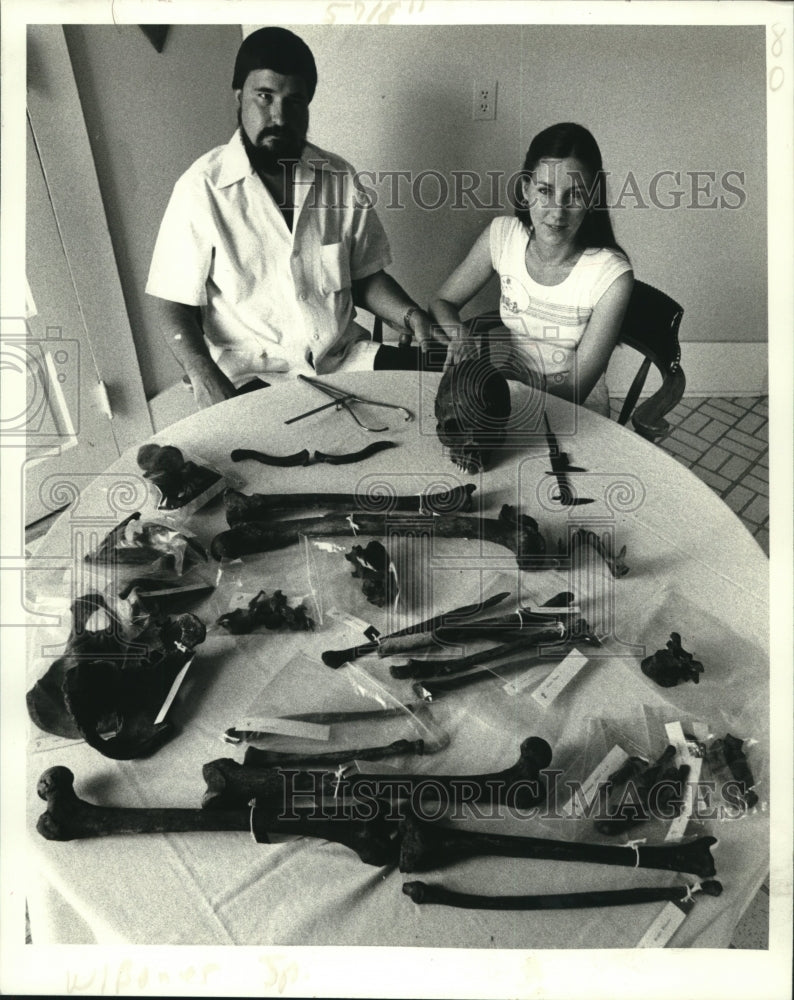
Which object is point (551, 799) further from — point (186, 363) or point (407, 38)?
point (407, 38)

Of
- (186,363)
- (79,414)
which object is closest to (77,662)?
(79,414)

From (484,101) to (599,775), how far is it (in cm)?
110

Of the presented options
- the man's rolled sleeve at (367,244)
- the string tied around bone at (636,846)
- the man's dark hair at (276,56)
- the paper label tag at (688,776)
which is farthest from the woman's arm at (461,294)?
the string tied around bone at (636,846)

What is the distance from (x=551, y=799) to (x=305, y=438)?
76 cm

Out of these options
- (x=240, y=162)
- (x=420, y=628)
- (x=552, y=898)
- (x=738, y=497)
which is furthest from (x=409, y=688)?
(x=240, y=162)

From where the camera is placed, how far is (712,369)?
133 cm

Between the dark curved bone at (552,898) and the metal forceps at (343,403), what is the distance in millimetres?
791

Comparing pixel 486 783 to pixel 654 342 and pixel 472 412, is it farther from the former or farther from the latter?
pixel 654 342

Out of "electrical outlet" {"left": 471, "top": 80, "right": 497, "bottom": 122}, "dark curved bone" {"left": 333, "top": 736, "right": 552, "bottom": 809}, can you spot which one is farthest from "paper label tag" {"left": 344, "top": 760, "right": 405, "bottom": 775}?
"electrical outlet" {"left": 471, "top": 80, "right": 497, "bottom": 122}

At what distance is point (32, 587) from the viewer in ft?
3.60

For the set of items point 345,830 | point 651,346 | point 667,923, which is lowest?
point 667,923

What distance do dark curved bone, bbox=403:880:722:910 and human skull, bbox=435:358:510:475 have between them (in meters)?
0.68

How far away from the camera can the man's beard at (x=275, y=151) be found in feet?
3.91

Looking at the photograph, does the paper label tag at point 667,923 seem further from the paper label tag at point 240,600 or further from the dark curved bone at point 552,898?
the paper label tag at point 240,600
